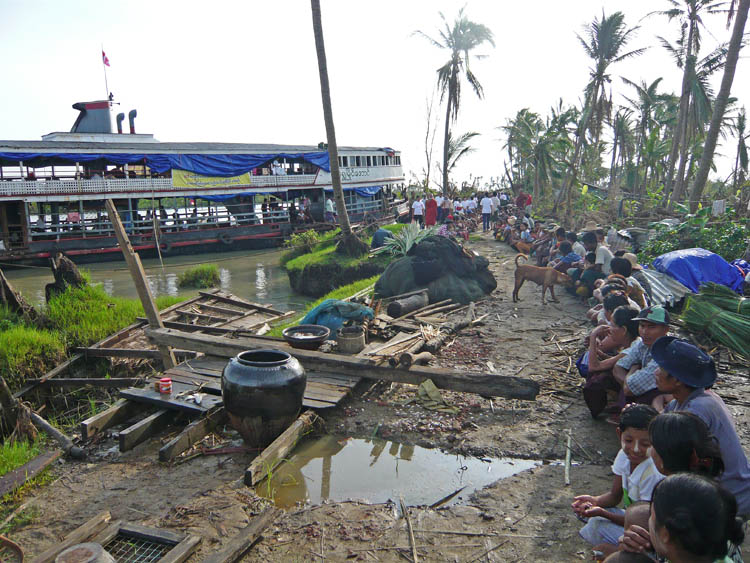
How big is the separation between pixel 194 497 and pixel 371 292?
6580 millimetres

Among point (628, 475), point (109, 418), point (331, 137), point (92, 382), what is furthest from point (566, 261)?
point (92, 382)

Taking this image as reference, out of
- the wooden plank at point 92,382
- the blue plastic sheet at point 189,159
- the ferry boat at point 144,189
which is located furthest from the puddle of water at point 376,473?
the blue plastic sheet at point 189,159

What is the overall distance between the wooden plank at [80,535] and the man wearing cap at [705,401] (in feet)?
12.5

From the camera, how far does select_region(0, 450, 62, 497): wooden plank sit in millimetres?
4344

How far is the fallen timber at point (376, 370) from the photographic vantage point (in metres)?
5.19

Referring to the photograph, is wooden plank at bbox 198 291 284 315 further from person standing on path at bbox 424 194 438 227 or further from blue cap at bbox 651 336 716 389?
person standing on path at bbox 424 194 438 227

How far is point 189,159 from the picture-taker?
21078mm

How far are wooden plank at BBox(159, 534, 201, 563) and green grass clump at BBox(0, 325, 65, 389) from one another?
5.49 meters

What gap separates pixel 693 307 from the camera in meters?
6.89

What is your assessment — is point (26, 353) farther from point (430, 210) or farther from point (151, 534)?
point (430, 210)

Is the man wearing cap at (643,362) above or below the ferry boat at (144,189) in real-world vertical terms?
below

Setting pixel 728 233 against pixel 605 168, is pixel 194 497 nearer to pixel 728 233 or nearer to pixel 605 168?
pixel 728 233

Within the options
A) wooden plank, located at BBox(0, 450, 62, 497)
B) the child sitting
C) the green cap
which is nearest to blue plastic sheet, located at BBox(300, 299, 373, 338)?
wooden plank, located at BBox(0, 450, 62, 497)

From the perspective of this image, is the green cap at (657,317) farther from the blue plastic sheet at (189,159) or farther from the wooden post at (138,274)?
the blue plastic sheet at (189,159)
